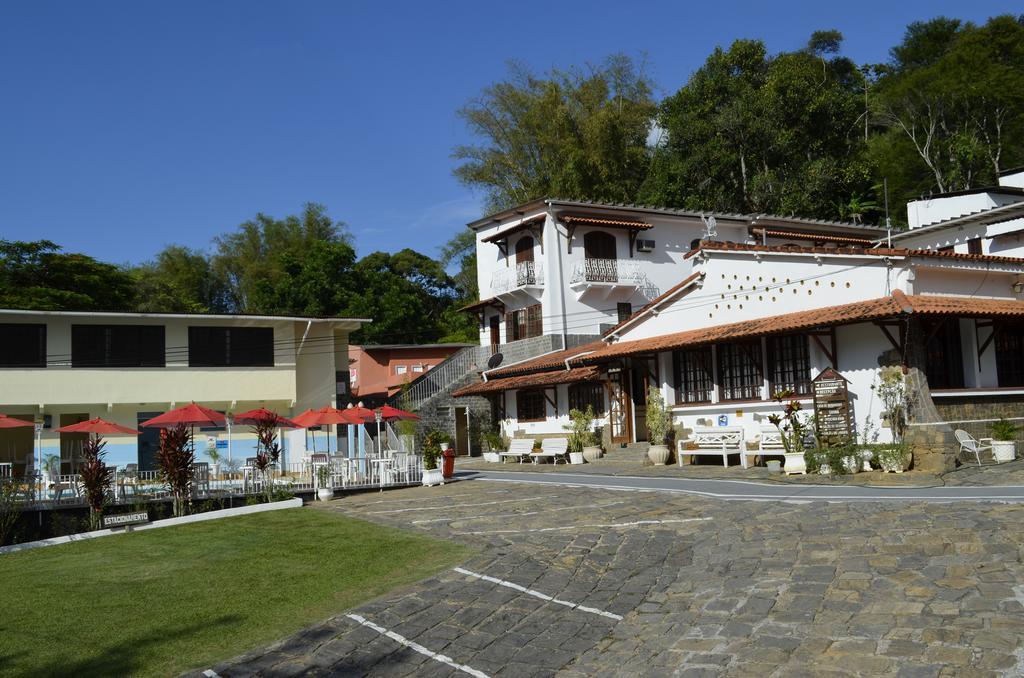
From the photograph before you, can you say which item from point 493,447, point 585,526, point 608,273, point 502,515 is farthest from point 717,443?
point 608,273

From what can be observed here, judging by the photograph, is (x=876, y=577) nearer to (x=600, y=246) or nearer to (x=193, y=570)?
(x=193, y=570)

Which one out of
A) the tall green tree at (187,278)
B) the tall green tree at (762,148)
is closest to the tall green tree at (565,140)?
the tall green tree at (762,148)

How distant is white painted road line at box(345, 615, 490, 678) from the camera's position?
8422mm

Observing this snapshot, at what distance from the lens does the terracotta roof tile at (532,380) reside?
1138 inches

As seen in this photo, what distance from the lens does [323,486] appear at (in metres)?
20.1

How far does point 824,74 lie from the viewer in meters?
52.8

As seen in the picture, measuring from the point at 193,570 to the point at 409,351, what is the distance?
37404 mm

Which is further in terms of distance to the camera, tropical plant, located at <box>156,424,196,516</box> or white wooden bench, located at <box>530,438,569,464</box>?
white wooden bench, located at <box>530,438,569,464</box>

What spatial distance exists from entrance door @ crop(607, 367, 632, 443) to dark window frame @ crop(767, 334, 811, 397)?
6.62 m

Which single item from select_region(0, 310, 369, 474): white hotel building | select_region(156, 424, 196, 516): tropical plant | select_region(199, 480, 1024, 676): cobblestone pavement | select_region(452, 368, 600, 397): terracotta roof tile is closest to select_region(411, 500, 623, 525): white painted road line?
select_region(199, 480, 1024, 676): cobblestone pavement

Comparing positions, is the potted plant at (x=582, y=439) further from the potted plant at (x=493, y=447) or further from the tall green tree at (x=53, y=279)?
the tall green tree at (x=53, y=279)

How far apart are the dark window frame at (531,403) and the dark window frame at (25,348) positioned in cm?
1697

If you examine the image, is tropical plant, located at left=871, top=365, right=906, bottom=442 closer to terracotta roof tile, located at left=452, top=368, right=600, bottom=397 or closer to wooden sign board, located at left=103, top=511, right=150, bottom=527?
terracotta roof tile, located at left=452, top=368, right=600, bottom=397

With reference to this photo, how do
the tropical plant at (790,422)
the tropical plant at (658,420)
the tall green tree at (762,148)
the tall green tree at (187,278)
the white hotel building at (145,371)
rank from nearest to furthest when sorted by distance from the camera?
the tropical plant at (790,422)
the tropical plant at (658,420)
the white hotel building at (145,371)
the tall green tree at (762,148)
the tall green tree at (187,278)
